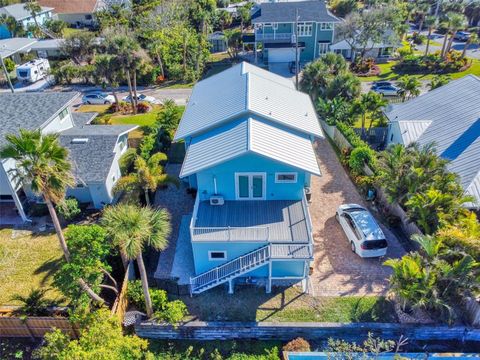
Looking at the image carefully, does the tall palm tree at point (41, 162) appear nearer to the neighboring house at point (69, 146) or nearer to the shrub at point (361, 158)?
the neighboring house at point (69, 146)

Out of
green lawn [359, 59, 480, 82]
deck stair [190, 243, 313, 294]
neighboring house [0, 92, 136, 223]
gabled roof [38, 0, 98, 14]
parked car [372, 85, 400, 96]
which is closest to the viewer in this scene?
deck stair [190, 243, 313, 294]

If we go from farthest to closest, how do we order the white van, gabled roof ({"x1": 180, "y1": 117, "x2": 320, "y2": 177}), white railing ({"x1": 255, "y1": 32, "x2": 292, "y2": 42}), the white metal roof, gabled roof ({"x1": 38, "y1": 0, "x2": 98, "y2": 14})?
gabled roof ({"x1": 38, "y1": 0, "x2": 98, "y2": 14}), white railing ({"x1": 255, "y1": 32, "x2": 292, "y2": 42}), the white van, the white metal roof, gabled roof ({"x1": 180, "y1": 117, "x2": 320, "y2": 177})

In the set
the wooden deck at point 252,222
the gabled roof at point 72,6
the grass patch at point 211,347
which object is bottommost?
the grass patch at point 211,347

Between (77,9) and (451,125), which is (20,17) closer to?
(77,9)

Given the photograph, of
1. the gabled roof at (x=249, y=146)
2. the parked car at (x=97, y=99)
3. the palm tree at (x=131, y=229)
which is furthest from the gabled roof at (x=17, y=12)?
the palm tree at (x=131, y=229)

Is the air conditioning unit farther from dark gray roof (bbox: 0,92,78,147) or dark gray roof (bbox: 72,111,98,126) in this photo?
dark gray roof (bbox: 72,111,98,126)

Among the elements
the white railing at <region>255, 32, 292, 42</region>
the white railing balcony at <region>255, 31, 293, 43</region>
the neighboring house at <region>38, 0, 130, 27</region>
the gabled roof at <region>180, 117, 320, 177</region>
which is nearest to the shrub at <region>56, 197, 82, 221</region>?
the gabled roof at <region>180, 117, 320, 177</region>

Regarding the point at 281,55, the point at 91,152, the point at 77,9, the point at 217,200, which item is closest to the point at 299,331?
the point at 217,200
